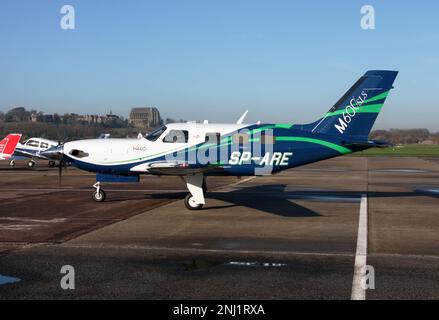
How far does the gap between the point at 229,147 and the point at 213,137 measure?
61 centimetres

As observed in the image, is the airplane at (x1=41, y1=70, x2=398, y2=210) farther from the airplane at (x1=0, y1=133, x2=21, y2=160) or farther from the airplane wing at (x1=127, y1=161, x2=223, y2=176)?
the airplane at (x1=0, y1=133, x2=21, y2=160)

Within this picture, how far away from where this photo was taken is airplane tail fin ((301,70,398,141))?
51.7ft

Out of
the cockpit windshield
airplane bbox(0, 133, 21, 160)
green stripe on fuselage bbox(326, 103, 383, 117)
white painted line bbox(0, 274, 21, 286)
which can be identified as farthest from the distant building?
white painted line bbox(0, 274, 21, 286)

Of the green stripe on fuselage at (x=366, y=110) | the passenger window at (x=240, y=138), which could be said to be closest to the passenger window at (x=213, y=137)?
the passenger window at (x=240, y=138)

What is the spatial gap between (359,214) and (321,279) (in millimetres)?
7177

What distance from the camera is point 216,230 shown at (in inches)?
448

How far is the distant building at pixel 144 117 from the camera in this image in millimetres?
29422

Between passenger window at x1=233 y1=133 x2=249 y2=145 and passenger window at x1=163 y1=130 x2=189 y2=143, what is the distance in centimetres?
154

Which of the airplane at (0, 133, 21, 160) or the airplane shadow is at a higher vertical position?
the airplane at (0, 133, 21, 160)

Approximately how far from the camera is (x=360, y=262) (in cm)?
832

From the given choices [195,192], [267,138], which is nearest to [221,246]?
[195,192]
